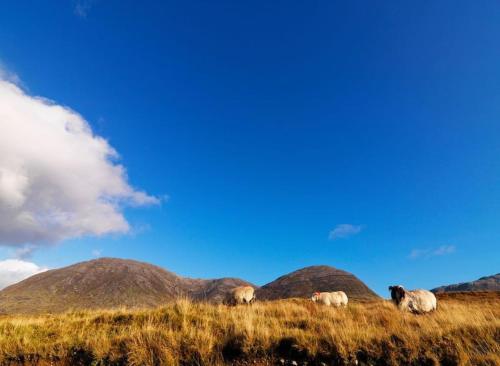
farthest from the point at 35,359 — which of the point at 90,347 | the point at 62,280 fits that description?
the point at 62,280

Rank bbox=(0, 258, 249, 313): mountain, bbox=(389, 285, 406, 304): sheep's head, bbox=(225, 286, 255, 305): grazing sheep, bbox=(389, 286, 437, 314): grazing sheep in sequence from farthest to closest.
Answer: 1. bbox=(0, 258, 249, 313): mountain
2. bbox=(225, 286, 255, 305): grazing sheep
3. bbox=(389, 285, 406, 304): sheep's head
4. bbox=(389, 286, 437, 314): grazing sheep

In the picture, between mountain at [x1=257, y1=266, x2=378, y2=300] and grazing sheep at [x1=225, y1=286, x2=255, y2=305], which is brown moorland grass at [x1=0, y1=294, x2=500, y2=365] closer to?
grazing sheep at [x1=225, y1=286, x2=255, y2=305]

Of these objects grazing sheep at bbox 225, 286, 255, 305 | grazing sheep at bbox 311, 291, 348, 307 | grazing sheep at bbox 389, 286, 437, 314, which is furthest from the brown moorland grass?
grazing sheep at bbox 311, 291, 348, 307

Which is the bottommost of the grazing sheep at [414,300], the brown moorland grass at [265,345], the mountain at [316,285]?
the brown moorland grass at [265,345]

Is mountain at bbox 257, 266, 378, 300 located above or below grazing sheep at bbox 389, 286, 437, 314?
above

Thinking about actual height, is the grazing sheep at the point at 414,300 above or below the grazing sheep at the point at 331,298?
below

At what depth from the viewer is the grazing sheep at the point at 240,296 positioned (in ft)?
61.3

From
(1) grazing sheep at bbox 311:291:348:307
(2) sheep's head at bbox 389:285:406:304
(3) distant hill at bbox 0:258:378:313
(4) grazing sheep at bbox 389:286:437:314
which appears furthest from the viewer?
(3) distant hill at bbox 0:258:378:313

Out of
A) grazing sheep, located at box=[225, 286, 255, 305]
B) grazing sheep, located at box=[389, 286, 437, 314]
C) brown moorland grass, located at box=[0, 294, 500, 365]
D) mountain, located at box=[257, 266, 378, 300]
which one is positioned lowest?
brown moorland grass, located at box=[0, 294, 500, 365]

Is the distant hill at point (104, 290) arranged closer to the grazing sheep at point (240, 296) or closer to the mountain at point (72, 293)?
the mountain at point (72, 293)

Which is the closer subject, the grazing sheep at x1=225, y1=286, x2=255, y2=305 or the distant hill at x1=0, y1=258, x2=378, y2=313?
the grazing sheep at x1=225, y1=286, x2=255, y2=305

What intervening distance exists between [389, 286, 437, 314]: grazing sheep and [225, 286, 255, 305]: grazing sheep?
826 cm

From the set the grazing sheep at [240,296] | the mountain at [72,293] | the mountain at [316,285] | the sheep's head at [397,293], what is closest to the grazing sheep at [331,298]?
the sheep's head at [397,293]

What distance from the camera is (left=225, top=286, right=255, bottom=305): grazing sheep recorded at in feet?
61.3
